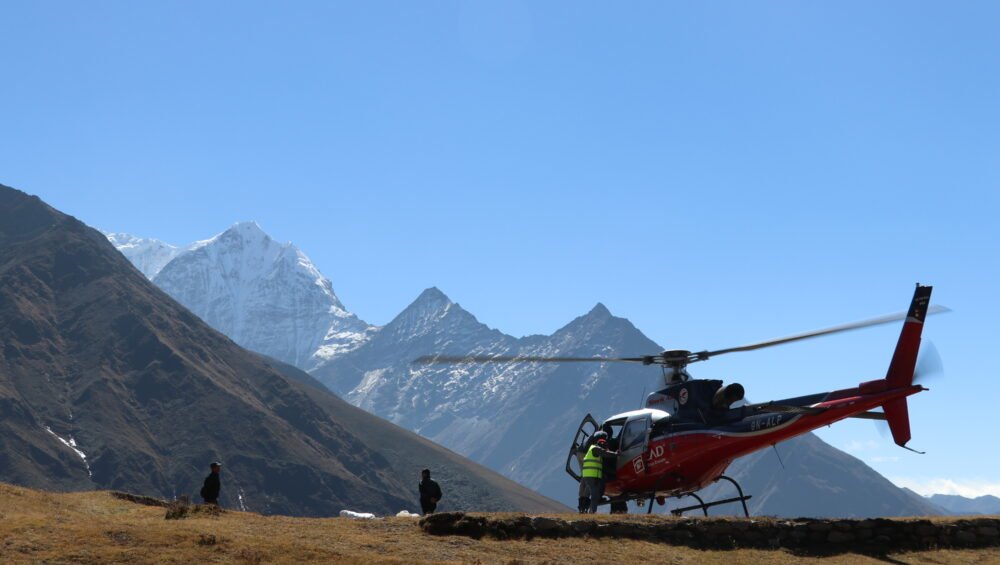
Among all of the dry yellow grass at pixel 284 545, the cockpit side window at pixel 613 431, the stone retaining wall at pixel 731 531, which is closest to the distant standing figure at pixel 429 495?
the dry yellow grass at pixel 284 545

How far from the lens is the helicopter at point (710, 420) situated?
27.6 meters

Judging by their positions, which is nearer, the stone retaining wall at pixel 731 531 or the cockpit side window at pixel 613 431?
the stone retaining wall at pixel 731 531

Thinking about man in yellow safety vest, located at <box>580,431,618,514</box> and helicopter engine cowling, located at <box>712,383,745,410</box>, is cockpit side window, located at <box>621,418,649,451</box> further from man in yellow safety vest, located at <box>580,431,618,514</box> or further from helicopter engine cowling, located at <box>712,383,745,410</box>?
helicopter engine cowling, located at <box>712,383,745,410</box>

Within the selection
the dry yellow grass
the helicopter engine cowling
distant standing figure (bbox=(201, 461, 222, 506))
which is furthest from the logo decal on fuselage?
distant standing figure (bbox=(201, 461, 222, 506))

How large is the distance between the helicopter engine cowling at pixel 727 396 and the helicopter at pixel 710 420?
0.03 meters

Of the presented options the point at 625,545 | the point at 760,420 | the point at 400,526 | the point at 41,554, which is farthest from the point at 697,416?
the point at 41,554

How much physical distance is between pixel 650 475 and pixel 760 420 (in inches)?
152

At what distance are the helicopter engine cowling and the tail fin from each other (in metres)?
4.22

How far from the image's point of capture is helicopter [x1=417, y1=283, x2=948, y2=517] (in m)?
27.6

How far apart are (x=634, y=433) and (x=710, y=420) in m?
2.59

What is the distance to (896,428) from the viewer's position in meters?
27.8

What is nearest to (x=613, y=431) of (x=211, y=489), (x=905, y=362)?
(x=905, y=362)

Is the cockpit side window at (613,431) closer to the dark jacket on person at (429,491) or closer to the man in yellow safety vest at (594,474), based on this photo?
the man in yellow safety vest at (594,474)

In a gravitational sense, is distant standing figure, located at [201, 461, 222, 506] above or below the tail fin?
below
